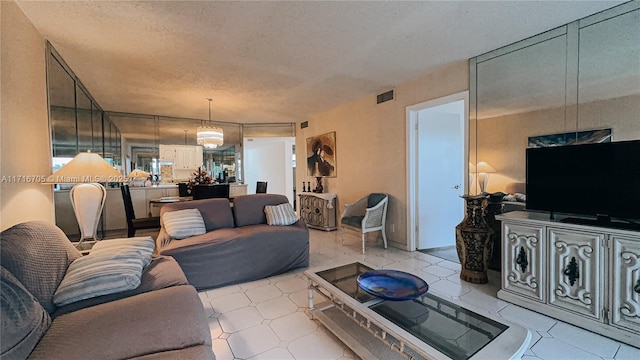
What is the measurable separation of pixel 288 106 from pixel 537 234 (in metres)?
4.28

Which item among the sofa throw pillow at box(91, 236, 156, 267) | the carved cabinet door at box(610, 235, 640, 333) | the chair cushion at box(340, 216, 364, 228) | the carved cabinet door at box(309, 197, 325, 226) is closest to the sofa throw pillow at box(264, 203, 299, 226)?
the chair cushion at box(340, 216, 364, 228)

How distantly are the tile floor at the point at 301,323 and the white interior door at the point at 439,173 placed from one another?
72cm

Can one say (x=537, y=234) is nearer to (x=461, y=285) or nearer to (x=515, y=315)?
(x=515, y=315)

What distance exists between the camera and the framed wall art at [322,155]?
5457mm

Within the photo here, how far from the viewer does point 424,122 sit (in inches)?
151

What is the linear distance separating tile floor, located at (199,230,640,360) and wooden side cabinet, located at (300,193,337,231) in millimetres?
2040

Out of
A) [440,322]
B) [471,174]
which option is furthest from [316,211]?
[440,322]

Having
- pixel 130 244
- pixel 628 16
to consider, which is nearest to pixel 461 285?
pixel 628 16

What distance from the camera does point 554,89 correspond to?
8.24 feet

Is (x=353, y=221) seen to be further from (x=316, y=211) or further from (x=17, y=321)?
(x=17, y=321)

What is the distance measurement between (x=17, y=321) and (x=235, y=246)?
1.82 meters

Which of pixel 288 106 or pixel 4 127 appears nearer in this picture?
pixel 4 127

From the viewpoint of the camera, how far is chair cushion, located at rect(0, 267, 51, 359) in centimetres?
100

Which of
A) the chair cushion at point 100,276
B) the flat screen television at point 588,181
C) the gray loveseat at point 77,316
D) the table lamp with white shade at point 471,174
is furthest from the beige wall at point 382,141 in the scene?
the chair cushion at point 100,276
